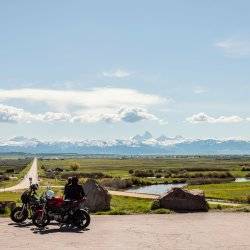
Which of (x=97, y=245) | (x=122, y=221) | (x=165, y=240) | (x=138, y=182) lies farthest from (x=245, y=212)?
(x=138, y=182)

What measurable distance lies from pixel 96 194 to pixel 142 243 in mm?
13540

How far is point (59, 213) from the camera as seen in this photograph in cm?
2866

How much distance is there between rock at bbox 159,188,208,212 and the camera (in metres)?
36.1

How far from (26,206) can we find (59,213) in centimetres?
224

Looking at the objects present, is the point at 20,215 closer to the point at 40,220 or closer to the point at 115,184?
the point at 40,220

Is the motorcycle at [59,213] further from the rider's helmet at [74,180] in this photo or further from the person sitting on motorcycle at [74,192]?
the rider's helmet at [74,180]

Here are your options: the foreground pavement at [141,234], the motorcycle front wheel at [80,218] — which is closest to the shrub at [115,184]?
the foreground pavement at [141,234]

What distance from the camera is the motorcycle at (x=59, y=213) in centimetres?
2820

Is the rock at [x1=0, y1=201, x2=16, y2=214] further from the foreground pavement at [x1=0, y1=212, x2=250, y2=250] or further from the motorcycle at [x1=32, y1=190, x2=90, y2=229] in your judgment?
the motorcycle at [x1=32, y1=190, x2=90, y2=229]

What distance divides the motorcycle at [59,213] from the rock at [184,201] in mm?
9233

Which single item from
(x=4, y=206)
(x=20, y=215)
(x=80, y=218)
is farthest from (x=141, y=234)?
(x=4, y=206)

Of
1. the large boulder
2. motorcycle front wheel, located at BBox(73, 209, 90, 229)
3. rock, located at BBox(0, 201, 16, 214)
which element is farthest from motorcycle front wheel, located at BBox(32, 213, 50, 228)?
the large boulder

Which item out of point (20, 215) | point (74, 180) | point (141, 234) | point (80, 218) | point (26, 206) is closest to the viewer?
point (141, 234)

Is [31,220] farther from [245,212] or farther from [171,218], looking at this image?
[245,212]
